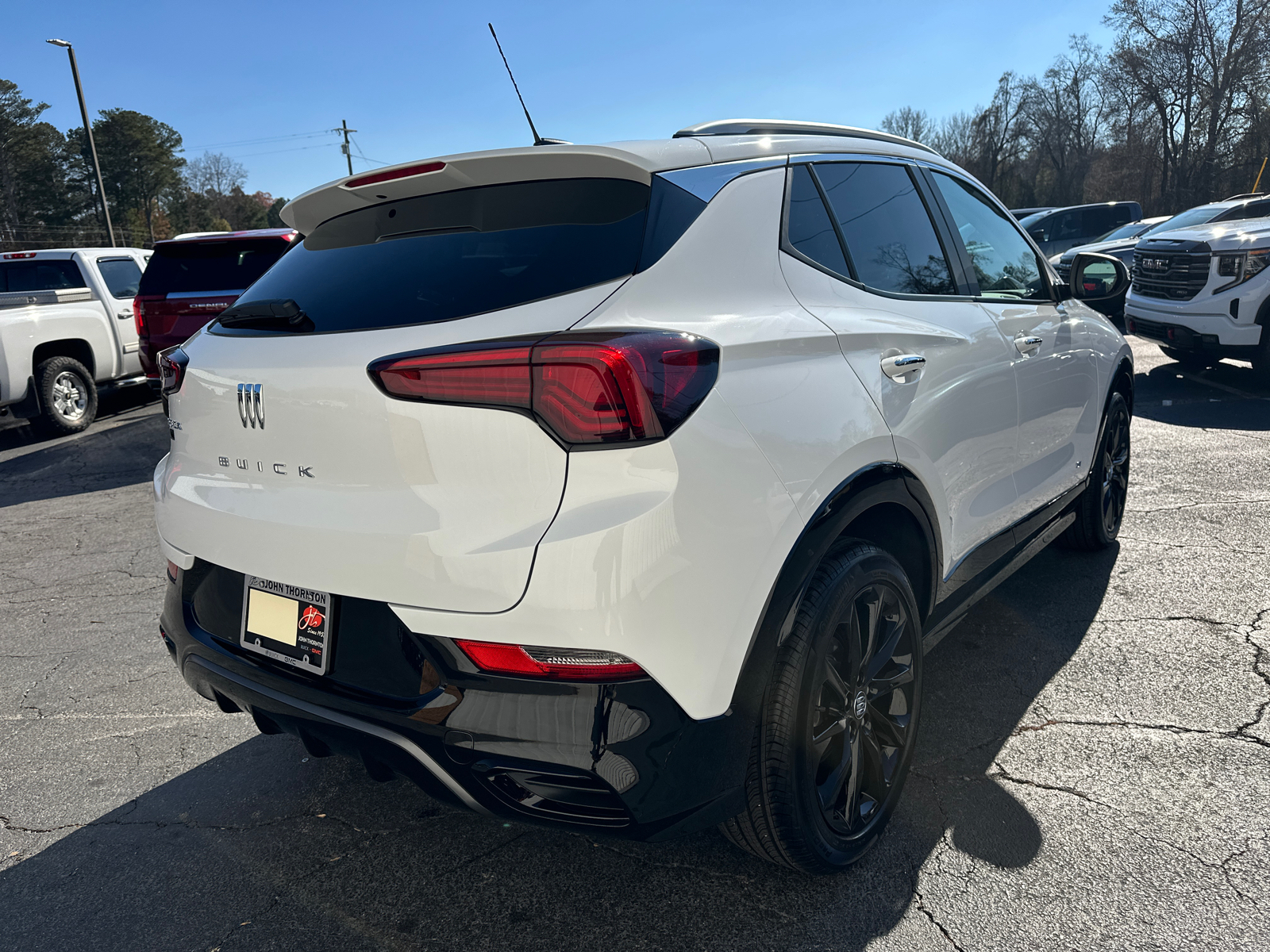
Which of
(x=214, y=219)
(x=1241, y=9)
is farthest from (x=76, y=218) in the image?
(x=1241, y=9)

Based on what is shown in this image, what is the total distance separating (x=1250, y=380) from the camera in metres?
9.23

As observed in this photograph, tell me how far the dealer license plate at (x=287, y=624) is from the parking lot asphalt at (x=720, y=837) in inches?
26.7

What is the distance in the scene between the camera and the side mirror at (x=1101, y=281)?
4.00 metres

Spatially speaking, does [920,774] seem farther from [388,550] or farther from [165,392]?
[165,392]

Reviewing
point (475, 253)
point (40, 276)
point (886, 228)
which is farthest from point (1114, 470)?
point (40, 276)

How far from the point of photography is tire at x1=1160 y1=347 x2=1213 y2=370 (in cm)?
914

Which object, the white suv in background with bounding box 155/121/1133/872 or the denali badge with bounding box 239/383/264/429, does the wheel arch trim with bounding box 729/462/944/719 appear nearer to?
the white suv in background with bounding box 155/121/1133/872

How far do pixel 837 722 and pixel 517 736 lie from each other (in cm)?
89

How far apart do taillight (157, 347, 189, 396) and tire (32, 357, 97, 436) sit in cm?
841

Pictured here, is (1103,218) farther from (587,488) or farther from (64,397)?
(587,488)

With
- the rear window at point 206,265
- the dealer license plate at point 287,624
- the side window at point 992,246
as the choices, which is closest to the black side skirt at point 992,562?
the side window at point 992,246

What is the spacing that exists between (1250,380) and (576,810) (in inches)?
391

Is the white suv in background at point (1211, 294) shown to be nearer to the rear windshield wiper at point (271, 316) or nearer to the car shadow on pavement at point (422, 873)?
the car shadow on pavement at point (422, 873)

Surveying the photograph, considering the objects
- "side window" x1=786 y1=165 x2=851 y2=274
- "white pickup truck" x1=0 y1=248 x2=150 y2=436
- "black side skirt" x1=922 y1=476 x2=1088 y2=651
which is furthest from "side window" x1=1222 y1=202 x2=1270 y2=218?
"white pickup truck" x1=0 y1=248 x2=150 y2=436
